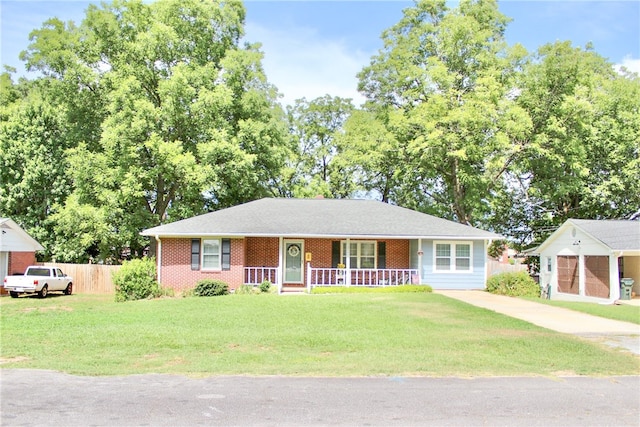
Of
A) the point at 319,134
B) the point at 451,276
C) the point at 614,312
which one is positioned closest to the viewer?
the point at 614,312

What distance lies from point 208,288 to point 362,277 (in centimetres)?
732

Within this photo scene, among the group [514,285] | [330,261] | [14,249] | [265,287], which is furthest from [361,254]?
[14,249]

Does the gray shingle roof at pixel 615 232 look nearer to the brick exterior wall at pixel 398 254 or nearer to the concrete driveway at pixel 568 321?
the concrete driveway at pixel 568 321

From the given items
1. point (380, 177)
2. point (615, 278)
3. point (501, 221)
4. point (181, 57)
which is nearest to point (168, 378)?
point (615, 278)

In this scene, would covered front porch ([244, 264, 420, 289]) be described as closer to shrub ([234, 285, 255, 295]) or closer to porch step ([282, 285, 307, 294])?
porch step ([282, 285, 307, 294])

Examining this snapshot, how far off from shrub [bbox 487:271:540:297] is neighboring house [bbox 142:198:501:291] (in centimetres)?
116

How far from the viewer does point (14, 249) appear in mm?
28938

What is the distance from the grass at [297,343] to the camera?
9656 mm

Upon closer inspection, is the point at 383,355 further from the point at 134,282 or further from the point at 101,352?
the point at 134,282

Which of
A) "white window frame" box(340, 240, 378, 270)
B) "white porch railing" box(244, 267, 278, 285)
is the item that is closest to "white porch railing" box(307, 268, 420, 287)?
"white window frame" box(340, 240, 378, 270)

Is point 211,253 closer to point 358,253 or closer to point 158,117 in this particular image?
point 358,253

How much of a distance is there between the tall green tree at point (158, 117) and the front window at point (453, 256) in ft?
41.1

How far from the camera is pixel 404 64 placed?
3766 cm

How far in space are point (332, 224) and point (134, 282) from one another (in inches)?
363
